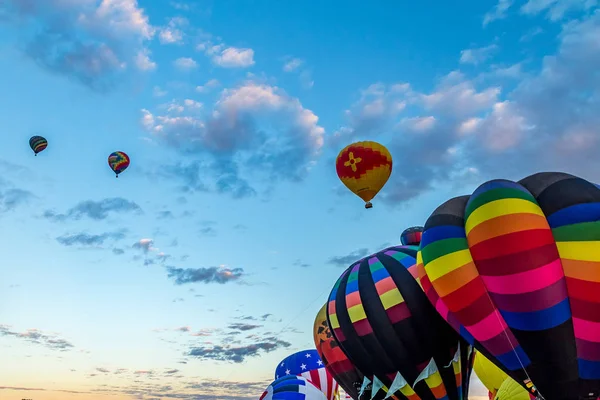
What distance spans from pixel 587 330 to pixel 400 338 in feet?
18.9

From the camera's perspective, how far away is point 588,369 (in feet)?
36.1

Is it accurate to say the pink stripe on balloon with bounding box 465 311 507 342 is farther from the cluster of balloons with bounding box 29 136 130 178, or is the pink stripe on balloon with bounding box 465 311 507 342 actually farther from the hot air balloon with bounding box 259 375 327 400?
the cluster of balloons with bounding box 29 136 130 178

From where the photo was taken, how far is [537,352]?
37.0 feet

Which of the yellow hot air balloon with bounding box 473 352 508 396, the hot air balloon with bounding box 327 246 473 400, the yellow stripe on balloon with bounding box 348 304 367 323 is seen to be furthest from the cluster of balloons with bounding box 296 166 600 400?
the yellow hot air balloon with bounding box 473 352 508 396

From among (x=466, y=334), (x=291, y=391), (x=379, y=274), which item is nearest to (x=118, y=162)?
(x=379, y=274)

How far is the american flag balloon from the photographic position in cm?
2555

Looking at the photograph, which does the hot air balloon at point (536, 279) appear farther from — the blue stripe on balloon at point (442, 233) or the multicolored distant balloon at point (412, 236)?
the multicolored distant balloon at point (412, 236)

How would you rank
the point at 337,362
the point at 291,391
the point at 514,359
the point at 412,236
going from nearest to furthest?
1. the point at 514,359
2. the point at 291,391
3. the point at 337,362
4. the point at 412,236

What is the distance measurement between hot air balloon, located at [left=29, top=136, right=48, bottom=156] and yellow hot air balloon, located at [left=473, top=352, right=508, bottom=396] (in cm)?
2807

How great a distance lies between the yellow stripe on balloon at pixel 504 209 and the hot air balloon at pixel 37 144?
98.8ft

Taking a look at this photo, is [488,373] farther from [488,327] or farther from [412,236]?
[488,327]

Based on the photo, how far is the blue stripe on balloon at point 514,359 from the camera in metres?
11.5

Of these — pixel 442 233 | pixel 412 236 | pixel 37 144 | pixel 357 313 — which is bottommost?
pixel 357 313

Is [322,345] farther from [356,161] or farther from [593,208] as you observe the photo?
[593,208]
